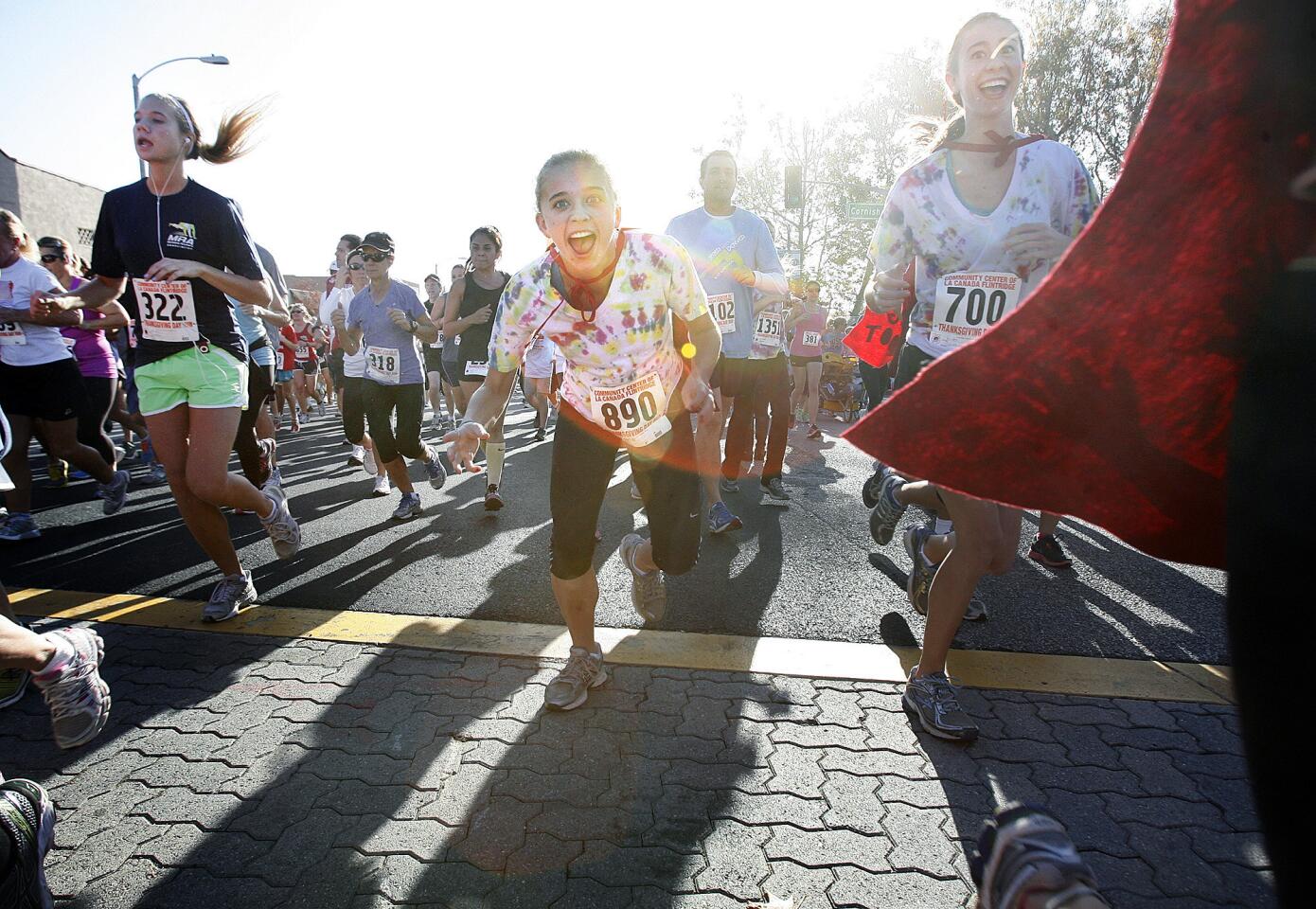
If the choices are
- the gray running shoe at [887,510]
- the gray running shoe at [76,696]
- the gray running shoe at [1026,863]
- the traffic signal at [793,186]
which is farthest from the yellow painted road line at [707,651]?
the traffic signal at [793,186]

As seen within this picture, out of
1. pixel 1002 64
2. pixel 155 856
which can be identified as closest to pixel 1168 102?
pixel 1002 64

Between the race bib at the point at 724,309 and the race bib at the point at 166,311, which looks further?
the race bib at the point at 724,309

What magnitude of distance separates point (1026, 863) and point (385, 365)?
5059 mm

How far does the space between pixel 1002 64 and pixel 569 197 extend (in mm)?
1586

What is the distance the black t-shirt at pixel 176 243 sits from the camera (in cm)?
320

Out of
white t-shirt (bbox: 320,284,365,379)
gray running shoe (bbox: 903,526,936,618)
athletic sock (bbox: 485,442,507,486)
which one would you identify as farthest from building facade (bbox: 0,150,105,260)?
gray running shoe (bbox: 903,526,936,618)

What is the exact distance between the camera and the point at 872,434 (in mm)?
1026

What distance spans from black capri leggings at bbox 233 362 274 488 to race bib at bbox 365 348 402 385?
2.50 ft

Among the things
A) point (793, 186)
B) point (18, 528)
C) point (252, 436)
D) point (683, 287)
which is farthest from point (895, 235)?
point (793, 186)

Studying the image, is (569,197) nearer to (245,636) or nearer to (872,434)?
(872,434)

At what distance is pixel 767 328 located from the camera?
528 cm

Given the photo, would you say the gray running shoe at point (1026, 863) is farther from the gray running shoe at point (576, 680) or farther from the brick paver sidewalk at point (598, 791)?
the gray running shoe at point (576, 680)

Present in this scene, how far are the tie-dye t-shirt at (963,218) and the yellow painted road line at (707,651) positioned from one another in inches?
50.5

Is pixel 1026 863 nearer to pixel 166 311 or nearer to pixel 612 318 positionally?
pixel 612 318
